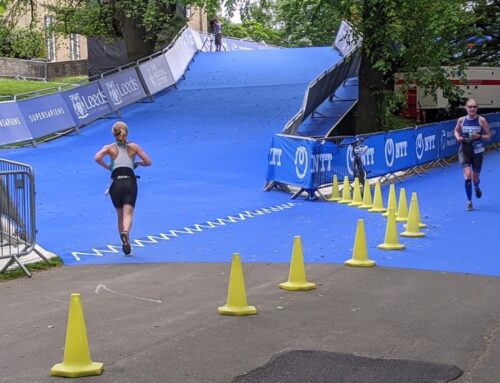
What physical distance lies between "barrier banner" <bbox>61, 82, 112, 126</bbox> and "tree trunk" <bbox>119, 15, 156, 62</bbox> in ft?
19.1

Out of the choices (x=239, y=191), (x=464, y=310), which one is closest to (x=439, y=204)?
(x=239, y=191)

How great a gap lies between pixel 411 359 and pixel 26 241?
6.07 metres

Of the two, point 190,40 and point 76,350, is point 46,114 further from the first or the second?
point 76,350

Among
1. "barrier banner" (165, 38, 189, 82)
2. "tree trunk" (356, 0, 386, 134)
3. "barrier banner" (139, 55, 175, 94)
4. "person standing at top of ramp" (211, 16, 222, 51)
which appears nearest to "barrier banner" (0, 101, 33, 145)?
"barrier banner" (139, 55, 175, 94)

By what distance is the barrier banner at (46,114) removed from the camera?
23.3 meters

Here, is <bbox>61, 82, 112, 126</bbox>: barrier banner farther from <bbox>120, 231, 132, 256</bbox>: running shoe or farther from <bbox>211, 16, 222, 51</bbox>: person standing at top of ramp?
<bbox>211, 16, 222, 51</bbox>: person standing at top of ramp

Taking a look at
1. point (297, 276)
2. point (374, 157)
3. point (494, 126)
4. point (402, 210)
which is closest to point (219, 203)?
point (402, 210)

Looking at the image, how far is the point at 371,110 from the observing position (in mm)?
A: 24734

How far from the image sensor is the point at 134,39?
32188 mm

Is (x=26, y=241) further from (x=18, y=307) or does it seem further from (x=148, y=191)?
(x=148, y=191)

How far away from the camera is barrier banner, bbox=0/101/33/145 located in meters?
22.3

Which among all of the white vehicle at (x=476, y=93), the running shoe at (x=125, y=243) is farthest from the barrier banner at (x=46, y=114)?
the running shoe at (x=125, y=243)

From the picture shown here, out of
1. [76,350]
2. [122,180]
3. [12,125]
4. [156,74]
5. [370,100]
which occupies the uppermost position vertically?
[156,74]

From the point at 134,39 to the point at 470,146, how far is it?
2024 centimetres
